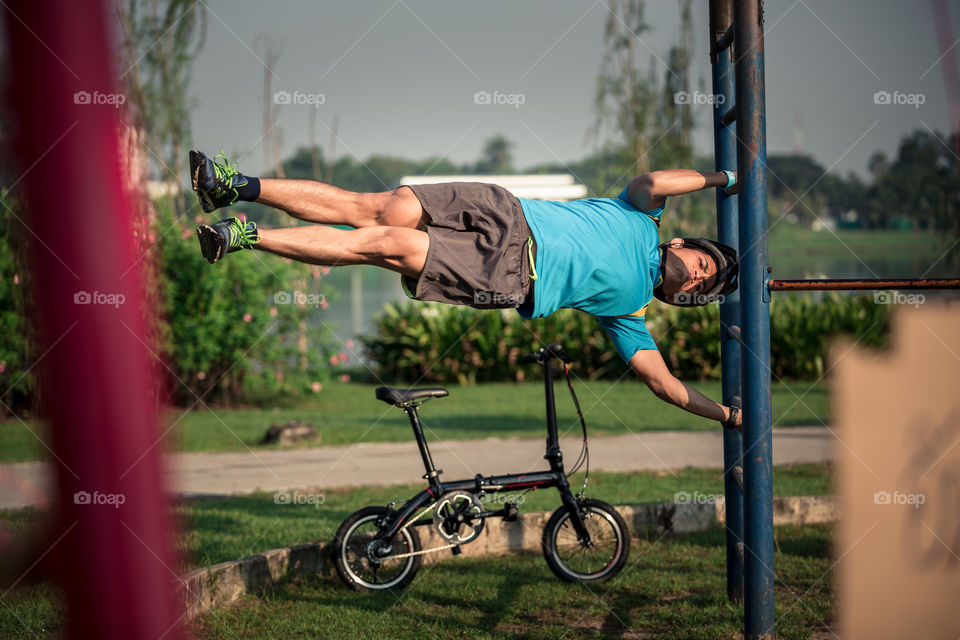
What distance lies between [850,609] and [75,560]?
3.08m

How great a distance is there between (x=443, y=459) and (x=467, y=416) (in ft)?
7.73

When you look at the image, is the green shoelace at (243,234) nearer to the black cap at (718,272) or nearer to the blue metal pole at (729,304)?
the black cap at (718,272)

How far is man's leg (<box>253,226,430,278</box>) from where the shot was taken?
9.40 ft

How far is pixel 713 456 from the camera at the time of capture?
7527mm

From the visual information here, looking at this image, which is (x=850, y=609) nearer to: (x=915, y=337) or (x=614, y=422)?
(x=915, y=337)

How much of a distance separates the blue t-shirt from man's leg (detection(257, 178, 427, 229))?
0.48 m

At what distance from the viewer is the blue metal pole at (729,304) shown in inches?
153

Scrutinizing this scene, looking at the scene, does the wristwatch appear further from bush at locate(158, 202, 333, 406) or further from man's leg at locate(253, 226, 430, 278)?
bush at locate(158, 202, 333, 406)

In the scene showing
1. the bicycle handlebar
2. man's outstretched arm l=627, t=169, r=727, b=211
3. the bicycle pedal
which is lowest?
the bicycle pedal

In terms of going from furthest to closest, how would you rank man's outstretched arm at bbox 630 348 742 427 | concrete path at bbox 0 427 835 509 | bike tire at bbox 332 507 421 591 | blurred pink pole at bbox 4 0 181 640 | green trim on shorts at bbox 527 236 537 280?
1. concrete path at bbox 0 427 835 509
2. bike tire at bbox 332 507 421 591
3. man's outstretched arm at bbox 630 348 742 427
4. green trim on shorts at bbox 527 236 537 280
5. blurred pink pole at bbox 4 0 181 640

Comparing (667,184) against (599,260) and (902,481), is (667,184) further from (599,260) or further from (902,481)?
(902,481)

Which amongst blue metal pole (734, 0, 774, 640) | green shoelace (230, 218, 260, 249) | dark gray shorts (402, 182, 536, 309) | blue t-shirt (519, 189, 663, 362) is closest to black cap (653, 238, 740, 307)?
blue t-shirt (519, 189, 663, 362)

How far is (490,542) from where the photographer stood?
505 cm

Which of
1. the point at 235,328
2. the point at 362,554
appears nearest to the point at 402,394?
the point at 362,554
